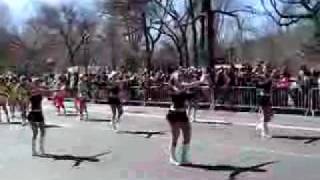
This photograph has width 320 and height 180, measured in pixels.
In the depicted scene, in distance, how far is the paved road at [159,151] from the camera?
13.2 meters

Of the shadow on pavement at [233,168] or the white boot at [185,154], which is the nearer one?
the shadow on pavement at [233,168]

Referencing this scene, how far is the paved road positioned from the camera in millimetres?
13156

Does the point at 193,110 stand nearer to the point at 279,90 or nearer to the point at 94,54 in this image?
the point at 279,90

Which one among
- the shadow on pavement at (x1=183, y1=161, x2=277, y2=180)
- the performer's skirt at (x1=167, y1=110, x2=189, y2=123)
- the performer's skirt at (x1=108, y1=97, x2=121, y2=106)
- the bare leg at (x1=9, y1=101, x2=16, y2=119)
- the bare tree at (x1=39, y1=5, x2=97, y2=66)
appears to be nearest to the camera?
the shadow on pavement at (x1=183, y1=161, x2=277, y2=180)

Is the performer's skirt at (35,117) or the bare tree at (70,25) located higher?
the bare tree at (70,25)

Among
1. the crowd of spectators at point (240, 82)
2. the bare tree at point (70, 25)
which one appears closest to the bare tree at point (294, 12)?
the crowd of spectators at point (240, 82)

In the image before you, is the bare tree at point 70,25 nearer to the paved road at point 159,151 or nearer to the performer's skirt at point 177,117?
the paved road at point 159,151

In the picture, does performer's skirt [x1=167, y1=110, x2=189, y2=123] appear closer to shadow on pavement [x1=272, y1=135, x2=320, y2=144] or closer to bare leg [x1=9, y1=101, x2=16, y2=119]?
shadow on pavement [x1=272, y1=135, x2=320, y2=144]

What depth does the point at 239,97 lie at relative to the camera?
84.6 feet

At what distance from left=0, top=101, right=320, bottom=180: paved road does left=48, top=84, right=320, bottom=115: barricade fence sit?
84 cm

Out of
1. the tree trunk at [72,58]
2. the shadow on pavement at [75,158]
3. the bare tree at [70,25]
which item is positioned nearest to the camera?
the shadow on pavement at [75,158]

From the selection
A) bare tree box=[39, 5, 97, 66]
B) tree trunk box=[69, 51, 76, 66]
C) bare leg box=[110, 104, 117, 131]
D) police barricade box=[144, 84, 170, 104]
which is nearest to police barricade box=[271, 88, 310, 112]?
police barricade box=[144, 84, 170, 104]

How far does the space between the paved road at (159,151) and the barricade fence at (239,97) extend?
84cm

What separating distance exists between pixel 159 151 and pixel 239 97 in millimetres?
10155
